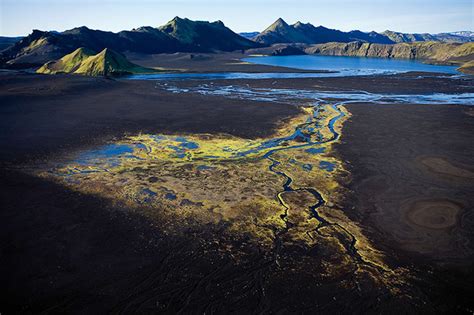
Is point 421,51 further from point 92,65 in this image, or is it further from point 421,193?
point 421,193

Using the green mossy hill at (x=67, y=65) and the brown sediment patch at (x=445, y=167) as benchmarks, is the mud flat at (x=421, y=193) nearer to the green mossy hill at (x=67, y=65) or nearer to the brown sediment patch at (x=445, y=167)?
the brown sediment patch at (x=445, y=167)

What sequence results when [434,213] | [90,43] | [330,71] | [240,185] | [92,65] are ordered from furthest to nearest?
[90,43]
[330,71]
[92,65]
[240,185]
[434,213]

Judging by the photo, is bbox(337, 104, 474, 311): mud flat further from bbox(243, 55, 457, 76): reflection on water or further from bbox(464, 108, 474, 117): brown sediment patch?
bbox(243, 55, 457, 76): reflection on water

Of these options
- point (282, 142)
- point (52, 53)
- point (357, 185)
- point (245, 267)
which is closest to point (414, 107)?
point (282, 142)

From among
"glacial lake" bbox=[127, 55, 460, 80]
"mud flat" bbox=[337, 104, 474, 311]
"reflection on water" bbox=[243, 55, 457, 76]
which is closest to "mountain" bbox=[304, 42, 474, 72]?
"reflection on water" bbox=[243, 55, 457, 76]

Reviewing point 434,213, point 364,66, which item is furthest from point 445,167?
point 364,66
